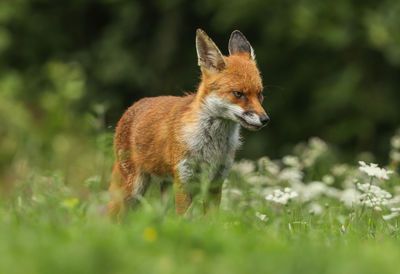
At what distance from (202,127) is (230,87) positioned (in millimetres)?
462

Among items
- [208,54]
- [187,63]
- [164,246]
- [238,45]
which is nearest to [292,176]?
[238,45]

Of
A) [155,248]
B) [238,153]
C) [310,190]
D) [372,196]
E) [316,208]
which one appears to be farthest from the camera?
[238,153]

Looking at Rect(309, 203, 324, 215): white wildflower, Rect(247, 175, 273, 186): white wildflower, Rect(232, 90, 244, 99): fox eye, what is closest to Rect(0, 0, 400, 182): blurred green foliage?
Rect(247, 175, 273, 186): white wildflower

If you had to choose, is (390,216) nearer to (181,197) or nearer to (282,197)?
(282,197)

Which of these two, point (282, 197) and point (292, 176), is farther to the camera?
point (292, 176)

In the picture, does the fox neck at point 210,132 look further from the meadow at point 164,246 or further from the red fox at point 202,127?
the meadow at point 164,246

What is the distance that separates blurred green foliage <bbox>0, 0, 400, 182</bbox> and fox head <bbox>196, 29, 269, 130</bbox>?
7193mm

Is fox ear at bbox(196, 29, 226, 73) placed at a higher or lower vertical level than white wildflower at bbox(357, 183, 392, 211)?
higher

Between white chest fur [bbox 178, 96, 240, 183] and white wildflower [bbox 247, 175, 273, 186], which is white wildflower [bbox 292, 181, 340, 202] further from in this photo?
white chest fur [bbox 178, 96, 240, 183]

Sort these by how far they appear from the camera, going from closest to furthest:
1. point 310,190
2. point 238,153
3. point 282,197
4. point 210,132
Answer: point 282,197 → point 210,132 → point 310,190 → point 238,153

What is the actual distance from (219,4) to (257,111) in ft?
39.7

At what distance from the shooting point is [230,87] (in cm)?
610

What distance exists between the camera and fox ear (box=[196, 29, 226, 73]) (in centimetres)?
626

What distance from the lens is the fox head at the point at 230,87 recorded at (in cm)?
596
